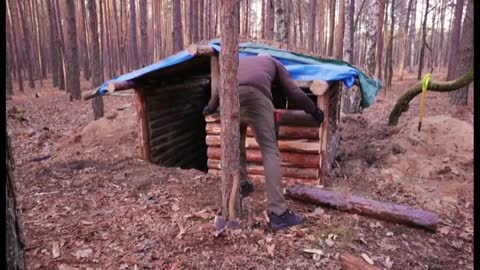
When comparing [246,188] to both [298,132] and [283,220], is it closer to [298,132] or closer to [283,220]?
[283,220]

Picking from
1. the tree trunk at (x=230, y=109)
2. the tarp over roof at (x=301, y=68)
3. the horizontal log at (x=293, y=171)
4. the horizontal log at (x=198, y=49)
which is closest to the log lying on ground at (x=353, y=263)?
the tree trunk at (x=230, y=109)

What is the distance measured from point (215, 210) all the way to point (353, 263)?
5.37ft

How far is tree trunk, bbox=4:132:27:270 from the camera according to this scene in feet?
6.84

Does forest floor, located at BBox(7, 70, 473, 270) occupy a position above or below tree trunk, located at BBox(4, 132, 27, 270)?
below

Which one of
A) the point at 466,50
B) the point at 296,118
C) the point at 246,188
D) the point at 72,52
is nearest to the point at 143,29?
the point at 72,52

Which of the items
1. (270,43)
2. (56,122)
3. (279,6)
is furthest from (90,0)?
(270,43)

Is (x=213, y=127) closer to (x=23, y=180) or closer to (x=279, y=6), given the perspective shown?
(x=23, y=180)

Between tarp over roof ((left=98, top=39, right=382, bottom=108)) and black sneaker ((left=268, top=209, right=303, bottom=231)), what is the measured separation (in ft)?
6.03

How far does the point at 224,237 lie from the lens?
3.40 meters

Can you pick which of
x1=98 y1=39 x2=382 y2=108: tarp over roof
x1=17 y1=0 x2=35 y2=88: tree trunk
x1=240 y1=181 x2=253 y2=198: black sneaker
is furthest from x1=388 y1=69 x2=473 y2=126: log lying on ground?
x1=17 y1=0 x2=35 y2=88: tree trunk

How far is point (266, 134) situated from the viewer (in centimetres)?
379

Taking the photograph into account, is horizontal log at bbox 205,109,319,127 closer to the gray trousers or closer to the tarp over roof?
the tarp over roof

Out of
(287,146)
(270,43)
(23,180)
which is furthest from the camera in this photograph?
(270,43)

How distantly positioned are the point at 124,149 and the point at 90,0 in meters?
6.99
